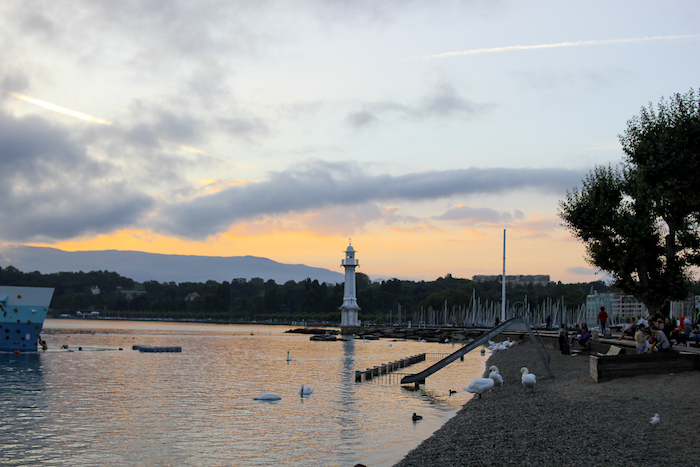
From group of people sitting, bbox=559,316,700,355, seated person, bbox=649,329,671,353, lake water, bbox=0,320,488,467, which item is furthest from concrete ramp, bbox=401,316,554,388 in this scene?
seated person, bbox=649,329,671,353

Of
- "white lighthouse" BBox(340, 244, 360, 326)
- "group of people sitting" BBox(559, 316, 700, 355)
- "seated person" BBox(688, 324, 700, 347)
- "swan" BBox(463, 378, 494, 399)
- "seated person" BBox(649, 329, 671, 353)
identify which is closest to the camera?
"seated person" BBox(649, 329, 671, 353)

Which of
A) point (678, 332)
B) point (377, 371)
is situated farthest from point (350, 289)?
point (678, 332)

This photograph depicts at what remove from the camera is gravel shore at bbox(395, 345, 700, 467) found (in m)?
12.1

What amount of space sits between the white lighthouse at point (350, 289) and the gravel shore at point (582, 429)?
11225cm

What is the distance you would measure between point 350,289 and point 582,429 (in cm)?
12330

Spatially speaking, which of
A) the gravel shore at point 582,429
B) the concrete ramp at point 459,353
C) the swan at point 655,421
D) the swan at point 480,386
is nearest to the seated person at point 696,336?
the gravel shore at point 582,429

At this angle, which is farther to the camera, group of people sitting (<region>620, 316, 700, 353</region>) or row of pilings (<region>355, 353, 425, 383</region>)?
row of pilings (<region>355, 353, 425, 383</region>)

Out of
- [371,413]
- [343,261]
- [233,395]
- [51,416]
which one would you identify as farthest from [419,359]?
[343,261]

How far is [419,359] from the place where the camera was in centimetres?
5334

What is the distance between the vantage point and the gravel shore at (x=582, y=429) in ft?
39.6

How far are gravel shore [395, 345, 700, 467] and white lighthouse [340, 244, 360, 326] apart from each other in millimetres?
112248

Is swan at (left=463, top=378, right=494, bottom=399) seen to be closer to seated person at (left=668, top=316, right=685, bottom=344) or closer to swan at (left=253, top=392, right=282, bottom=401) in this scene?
seated person at (left=668, top=316, right=685, bottom=344)

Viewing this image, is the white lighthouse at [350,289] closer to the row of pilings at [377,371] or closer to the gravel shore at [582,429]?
the row of pilings at [377,371]

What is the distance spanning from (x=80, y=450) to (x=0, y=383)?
22807 millimetres
